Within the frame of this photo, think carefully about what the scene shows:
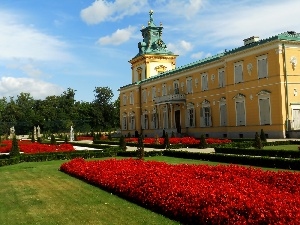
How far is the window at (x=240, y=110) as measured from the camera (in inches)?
1411

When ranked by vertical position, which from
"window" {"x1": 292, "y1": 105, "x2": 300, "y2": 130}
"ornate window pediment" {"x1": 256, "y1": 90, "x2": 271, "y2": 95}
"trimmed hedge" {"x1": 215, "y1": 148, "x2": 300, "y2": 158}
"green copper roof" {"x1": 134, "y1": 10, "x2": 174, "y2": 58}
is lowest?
"trimmed hedge" {"x1": 215, "y1": 148, "x2": 300, "y2": 158}

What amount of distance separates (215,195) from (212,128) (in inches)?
1352

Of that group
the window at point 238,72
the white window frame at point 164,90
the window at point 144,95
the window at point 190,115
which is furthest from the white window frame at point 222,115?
the window at point 144,95

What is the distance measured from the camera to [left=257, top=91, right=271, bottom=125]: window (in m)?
32.9

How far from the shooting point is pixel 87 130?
8281 centimetres

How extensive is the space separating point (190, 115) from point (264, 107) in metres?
14.2

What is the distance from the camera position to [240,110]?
36281 mm

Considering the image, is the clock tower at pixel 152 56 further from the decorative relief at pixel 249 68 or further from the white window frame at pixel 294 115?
the white window frame at pixel 294 115

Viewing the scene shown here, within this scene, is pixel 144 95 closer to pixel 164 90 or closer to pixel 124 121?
pixel 164 90

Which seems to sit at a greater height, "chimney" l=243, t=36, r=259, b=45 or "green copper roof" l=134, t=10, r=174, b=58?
"green copper roof" l=134, t=10, r=174, b=58

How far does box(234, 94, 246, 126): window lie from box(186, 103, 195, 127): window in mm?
9594

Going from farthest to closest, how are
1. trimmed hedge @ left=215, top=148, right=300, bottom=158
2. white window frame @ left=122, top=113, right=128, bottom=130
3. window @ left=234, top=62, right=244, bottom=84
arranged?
white window frame @ left=122, top=113, right=128, bottom=130, window @ left=234, top=62, right=244, bottom=84, trimmed hedge @ left=215, top=148, right=300, bottom=158

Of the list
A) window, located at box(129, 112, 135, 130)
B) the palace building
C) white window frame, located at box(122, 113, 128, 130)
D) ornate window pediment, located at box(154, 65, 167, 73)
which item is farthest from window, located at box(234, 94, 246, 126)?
white window frame, located at box(122, 113, 128, 130)

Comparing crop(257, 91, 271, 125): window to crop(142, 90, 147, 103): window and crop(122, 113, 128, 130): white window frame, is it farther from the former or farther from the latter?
crop(122, 113, 128, 130): white window frame
